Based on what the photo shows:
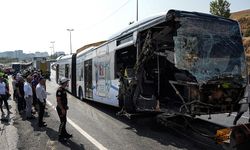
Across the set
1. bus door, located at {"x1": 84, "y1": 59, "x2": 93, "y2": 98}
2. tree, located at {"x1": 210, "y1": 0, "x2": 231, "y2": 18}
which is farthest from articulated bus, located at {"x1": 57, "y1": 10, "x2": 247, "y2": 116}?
tree, located at {"x1": 210, "y1": 0, "x2": 231, "y2": 18}

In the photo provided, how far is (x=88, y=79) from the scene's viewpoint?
65.7ft

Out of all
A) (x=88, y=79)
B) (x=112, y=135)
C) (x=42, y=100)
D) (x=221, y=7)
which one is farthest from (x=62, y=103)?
(x=221, y=7)

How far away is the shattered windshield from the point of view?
398 inches

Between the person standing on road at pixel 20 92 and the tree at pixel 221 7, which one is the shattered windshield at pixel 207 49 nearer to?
the person standing on road at pixel 20 92

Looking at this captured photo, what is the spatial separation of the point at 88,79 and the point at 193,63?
10597 mm

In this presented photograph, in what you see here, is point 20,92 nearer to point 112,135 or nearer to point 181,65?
point 112,135

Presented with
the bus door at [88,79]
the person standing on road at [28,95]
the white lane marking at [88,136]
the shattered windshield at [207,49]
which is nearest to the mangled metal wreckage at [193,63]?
the shattered windshield at [207,49]

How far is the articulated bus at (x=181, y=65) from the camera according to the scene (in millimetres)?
9883

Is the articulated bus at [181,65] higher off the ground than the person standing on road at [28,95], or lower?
higher

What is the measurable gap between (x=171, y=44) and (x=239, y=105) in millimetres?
2755

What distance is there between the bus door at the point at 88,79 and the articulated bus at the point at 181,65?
17.6 ft

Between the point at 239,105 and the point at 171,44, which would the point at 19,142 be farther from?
the point at 239,105

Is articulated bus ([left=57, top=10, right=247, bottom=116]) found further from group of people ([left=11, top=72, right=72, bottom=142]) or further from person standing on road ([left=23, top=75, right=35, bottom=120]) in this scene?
person standing on road ([left=23, top=75, right=35, bottom=120])

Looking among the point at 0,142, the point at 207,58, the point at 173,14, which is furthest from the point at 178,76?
the point at 0,142
